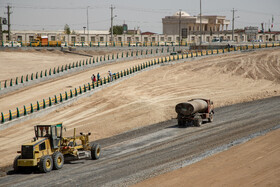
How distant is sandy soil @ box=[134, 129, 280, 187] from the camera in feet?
56.3

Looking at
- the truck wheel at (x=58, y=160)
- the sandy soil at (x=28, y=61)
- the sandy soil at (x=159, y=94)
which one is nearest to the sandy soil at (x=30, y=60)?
the sandy soil at (x=28, y=61)

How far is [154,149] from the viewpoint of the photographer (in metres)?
23.8

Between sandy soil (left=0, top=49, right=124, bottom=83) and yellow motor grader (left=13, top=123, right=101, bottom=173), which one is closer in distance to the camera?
yellow motor grader (left=13, top=123, right=101, bottom=173)

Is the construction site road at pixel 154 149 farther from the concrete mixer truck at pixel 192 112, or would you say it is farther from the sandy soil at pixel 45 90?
the sandy soil at pixel 45 90

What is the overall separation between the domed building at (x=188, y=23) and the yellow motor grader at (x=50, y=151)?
349ft

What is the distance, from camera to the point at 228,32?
408 feet

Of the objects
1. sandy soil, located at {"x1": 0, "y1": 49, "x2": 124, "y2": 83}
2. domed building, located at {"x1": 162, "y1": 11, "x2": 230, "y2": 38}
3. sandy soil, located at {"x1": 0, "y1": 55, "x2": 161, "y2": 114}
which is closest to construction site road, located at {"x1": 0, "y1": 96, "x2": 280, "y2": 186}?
sandy soil, located at {"x1": 0, "y1": 55, "x2": 161, "y2": 114}

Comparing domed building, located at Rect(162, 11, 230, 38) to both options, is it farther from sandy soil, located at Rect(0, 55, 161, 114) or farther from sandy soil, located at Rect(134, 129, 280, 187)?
sandy soil, located at Rect(134, 129, 280, 187)

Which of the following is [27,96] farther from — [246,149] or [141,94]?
[246,149]

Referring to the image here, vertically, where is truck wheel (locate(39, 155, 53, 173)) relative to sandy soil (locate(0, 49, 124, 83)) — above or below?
below

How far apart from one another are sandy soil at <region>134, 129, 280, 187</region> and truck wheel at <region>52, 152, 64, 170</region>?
14.9 ft

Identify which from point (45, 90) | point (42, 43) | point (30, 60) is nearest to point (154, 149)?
point (45, 90)

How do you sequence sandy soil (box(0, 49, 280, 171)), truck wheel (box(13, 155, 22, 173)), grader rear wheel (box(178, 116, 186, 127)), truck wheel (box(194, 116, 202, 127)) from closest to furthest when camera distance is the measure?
truck wheel (box(13, 155, 22, 173)) < truck wheel (box(194, 116, 202, 127)) < grader rear wheel (box(178, 116, 186, 127)) < sandy soil (box(0, 49, 280, 171))

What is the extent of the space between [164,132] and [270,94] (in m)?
19.8
